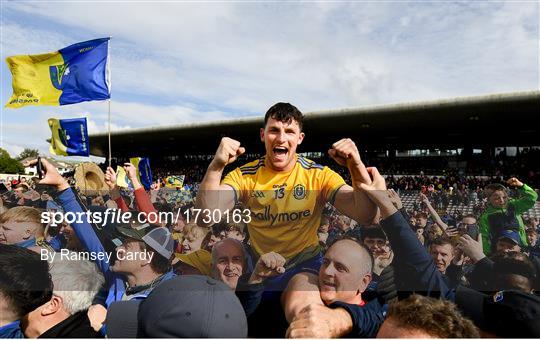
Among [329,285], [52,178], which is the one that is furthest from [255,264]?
[52,178]

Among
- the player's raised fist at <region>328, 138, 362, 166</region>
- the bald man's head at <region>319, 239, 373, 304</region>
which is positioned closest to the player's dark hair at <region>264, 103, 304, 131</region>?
the player's raised fist at <region>328, 138, 362, 166</region>

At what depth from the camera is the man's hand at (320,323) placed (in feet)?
6.30

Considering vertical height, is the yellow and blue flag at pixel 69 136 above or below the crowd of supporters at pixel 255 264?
above

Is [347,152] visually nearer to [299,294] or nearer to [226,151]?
[226,151]

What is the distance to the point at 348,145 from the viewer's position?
227 centimetres

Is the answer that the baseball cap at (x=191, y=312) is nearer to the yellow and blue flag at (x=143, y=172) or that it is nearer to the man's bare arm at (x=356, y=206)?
the man's bare arm at (x=356, y=206)

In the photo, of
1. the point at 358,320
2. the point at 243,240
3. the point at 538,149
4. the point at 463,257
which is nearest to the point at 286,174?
the point at 243,240

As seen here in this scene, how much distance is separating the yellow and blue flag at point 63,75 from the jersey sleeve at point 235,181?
8236 millimetres

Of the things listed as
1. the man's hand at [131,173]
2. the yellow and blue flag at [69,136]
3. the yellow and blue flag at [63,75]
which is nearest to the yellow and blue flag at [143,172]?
the yellow and blue flag at [69,136]

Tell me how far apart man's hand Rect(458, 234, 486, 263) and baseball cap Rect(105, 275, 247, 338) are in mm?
1543

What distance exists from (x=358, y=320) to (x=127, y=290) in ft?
4.82

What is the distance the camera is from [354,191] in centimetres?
240

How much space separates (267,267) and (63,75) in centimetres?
903

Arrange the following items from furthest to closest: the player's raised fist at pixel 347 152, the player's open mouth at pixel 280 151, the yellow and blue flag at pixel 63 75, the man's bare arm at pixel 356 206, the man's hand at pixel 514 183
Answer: the yellow and blue flag at pixel 63 75 → the man's hand at pixel 514 183 → the player's open mouth at pixel 280 151 → the man's bare arm at pixel 356 206 → the player's raised fist at pixel 347 152
